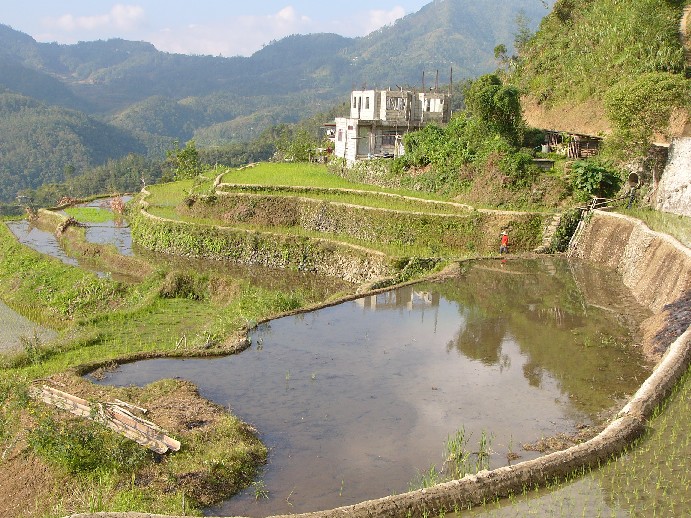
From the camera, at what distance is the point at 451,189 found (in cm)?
2730

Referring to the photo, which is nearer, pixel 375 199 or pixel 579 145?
pixel 579 145

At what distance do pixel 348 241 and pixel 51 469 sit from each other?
55.3 feet

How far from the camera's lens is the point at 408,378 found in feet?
Result: 40.2

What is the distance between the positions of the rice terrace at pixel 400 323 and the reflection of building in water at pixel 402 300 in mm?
101

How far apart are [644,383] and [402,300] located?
7867mm

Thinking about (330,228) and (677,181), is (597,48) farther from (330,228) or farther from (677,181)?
(330,228)

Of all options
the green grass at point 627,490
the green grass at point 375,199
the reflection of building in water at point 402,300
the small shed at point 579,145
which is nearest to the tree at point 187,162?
the green grass at point 375,199

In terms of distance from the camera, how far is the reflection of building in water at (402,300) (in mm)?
17312

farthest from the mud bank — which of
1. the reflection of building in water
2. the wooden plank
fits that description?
the wooden plank

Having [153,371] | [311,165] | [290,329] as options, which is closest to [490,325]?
[290,329]

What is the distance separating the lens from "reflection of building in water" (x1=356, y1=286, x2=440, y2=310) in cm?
1731

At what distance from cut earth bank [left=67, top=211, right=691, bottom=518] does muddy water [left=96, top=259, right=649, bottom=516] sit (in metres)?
0.73

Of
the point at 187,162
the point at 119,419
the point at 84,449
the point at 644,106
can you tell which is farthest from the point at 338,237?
the point at 187,162

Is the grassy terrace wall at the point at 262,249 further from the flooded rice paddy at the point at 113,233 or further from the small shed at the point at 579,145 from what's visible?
the small shed at the point at 579,145
